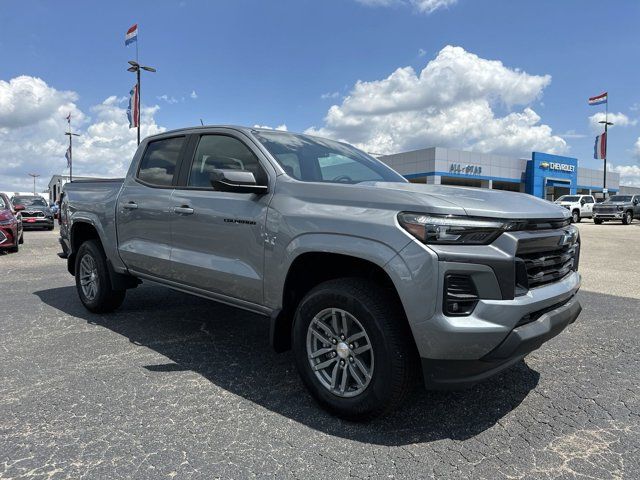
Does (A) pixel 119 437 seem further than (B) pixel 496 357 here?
Yes

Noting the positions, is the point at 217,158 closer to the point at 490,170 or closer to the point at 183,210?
the point at 183,210

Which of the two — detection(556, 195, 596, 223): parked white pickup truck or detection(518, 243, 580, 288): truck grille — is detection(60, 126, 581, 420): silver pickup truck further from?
detection(556, 195, 596, 223): parked white pickup truck

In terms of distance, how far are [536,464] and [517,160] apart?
193 ft

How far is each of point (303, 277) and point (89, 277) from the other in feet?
11.1

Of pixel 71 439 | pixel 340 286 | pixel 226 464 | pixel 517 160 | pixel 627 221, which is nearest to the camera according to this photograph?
pixel 226 464

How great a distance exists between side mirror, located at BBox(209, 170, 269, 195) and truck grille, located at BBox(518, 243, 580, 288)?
178 cm

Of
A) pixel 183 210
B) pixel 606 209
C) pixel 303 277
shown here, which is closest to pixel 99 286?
pixel 183 210

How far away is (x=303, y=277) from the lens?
11.1ft

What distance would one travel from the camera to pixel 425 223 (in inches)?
103

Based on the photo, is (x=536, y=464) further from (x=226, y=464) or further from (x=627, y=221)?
(x=627, y=221)

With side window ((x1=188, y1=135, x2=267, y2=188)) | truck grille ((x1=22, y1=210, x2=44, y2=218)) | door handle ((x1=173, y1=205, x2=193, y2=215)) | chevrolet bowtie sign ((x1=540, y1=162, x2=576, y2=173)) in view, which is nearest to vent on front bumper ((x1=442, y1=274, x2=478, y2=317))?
side window ((x1=188, y1=135, x2=267, y2=188))

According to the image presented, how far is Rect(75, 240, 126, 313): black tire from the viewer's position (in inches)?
208

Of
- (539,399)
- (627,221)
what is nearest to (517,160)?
(627,221)

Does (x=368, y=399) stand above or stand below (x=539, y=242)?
below
